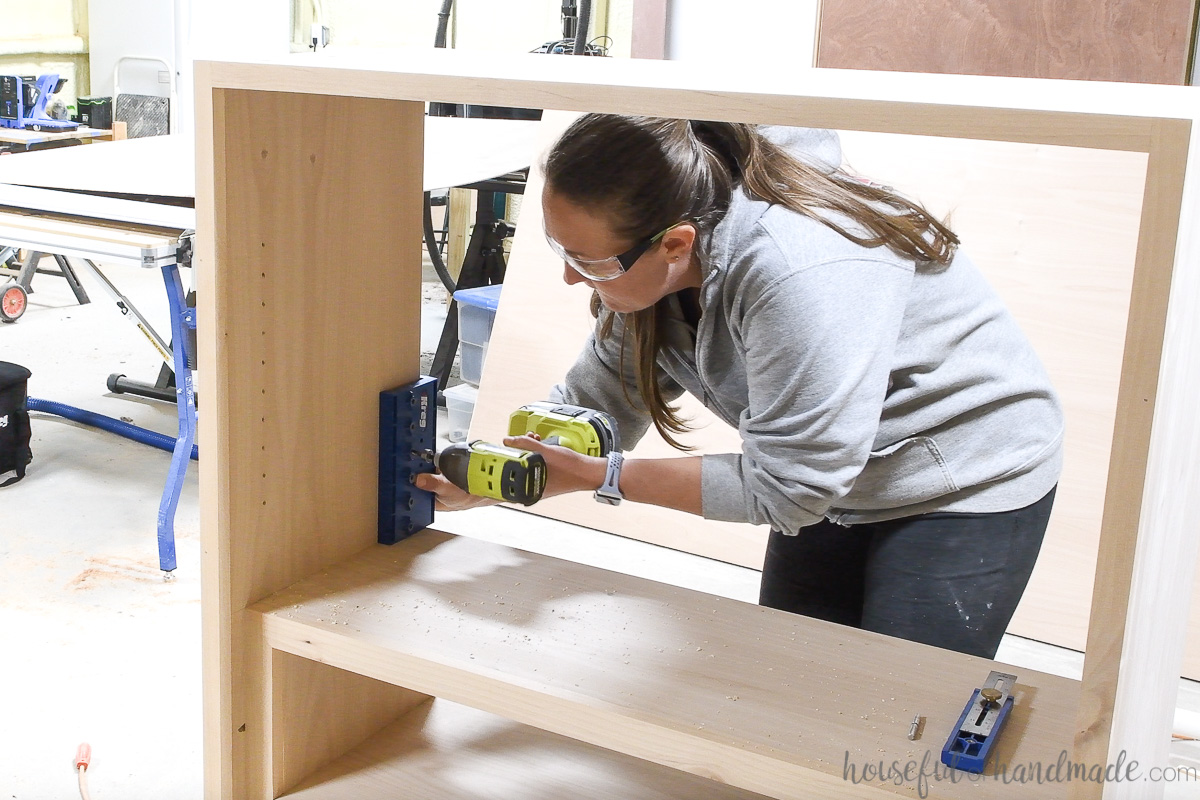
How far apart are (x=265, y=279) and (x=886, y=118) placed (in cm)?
57

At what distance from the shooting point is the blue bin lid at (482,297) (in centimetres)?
306

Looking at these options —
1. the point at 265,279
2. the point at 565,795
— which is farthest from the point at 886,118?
the point at 565,795

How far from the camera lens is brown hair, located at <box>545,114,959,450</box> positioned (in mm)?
1091

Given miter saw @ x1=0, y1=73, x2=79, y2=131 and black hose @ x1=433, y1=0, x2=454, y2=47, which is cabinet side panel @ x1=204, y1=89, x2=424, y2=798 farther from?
miter saw @ x1=0, y1=73, x2=79, y2=131

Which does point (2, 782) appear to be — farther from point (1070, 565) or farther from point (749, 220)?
point (1070, 565)

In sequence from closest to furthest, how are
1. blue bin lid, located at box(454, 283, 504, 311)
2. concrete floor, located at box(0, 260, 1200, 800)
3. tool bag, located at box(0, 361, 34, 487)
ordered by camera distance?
1. concrete floor, located at box(0, 260, 1200, 800)
2. tool bag, located at box(0, 361, 34, 487)
3. blue bin lid, located at box(454, 283, 504, 311)

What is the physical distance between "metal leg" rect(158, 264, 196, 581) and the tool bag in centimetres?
63

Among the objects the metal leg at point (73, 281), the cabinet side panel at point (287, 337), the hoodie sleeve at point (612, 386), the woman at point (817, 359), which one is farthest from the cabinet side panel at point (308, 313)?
the metal leg at point (73, 281)

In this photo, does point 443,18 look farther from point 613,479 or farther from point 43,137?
point 613,479

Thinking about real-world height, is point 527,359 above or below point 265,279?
below

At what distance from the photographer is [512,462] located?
1.15 m

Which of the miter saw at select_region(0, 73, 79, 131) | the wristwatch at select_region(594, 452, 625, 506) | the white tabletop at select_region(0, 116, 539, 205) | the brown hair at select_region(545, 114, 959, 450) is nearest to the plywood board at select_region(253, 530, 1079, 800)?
the wristwatch at select_region(594, 452, 625, 506)

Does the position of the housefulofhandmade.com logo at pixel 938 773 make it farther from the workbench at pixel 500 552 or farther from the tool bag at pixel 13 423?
the tool bag at pixel 13 423

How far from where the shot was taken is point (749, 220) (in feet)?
3.65
